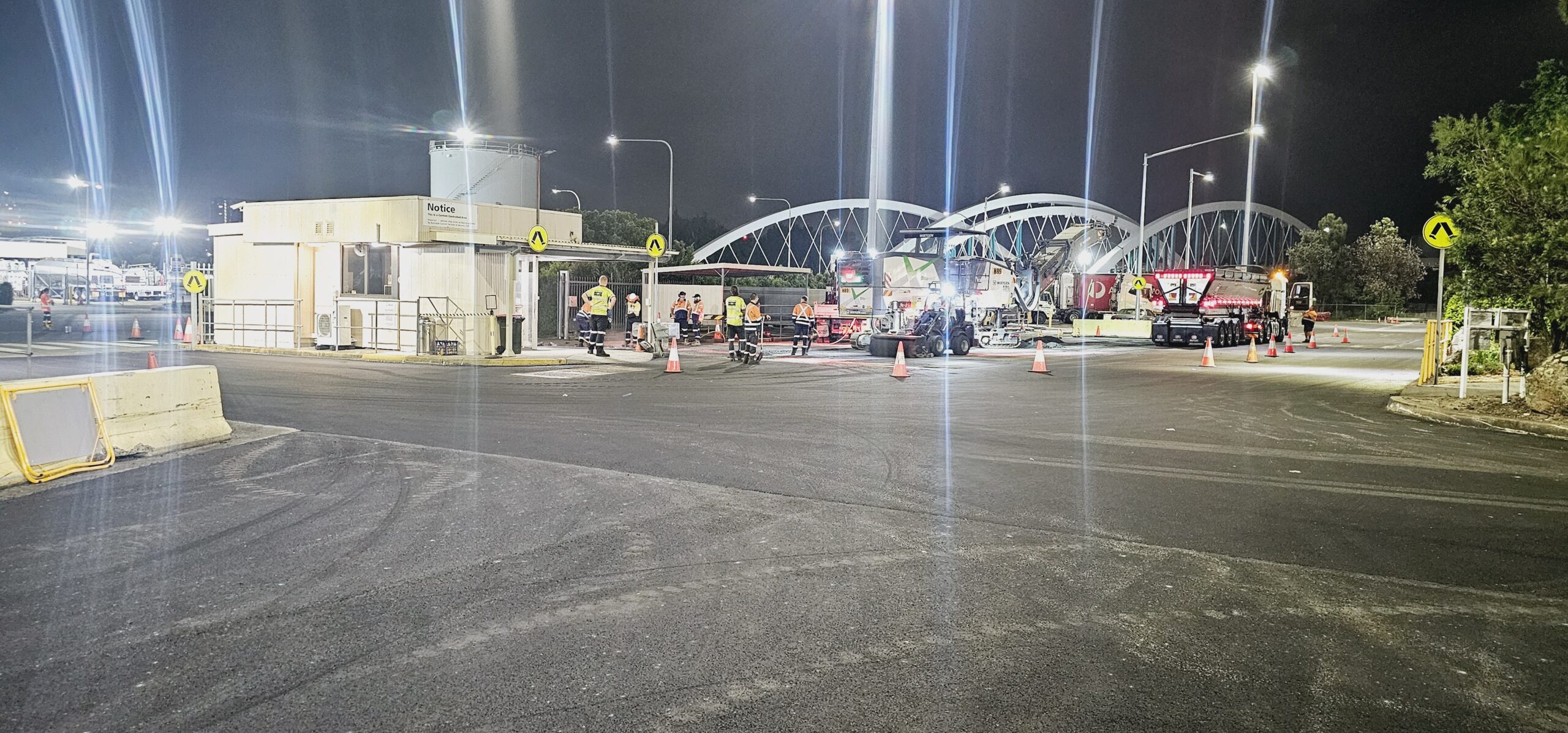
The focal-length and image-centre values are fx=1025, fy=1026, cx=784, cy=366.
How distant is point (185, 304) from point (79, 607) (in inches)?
2939

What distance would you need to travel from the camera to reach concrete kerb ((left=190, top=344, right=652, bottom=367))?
2294 cm

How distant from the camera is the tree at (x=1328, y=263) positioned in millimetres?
83625

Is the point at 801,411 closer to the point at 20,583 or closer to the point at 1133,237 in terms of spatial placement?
the point at 20,583

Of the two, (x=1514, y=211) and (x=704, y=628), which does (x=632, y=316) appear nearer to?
(x=1514, y=211)

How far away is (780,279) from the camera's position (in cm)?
5891

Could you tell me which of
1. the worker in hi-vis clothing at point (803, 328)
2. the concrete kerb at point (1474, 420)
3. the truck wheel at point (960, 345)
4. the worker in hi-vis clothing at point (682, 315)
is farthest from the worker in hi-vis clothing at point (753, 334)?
the concrete kerb at point (1474, 420)

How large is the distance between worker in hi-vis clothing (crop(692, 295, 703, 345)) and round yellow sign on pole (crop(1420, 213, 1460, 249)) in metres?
21.1

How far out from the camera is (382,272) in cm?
2753

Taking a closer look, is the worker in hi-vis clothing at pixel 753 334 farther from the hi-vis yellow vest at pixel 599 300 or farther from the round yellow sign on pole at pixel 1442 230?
the round yellow sign on pole at pixel 1442 230

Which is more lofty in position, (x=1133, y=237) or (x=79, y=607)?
(x=1133, y=237)

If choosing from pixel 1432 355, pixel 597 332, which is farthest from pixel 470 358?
pixel 1432 355

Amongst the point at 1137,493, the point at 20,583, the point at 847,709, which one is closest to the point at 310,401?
the point at 20,583

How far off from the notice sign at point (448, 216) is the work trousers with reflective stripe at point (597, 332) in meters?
4.53

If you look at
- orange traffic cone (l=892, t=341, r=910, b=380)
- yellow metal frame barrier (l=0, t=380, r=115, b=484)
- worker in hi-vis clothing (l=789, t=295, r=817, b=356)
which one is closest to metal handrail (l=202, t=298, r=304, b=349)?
worker in hi-vis clothing (l=789, t=295, r=817, b=356)
